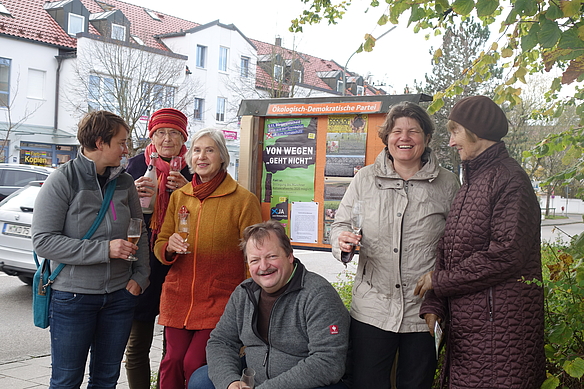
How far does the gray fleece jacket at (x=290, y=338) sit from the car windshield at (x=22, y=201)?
235 inches

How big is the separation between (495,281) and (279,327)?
3.99ft

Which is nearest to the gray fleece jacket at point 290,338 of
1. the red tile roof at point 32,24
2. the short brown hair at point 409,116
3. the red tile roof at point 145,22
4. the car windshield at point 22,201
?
the short brown hair at point 409,116

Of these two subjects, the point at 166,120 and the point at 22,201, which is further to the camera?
the point at 22,201

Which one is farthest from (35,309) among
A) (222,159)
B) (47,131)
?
(47,131)

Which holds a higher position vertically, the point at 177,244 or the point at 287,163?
the point at 287,163

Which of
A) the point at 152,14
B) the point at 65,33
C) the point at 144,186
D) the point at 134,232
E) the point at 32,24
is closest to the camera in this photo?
the point at 134,232

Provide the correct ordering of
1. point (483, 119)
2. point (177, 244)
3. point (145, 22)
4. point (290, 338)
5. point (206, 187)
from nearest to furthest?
point (483, 119) < point (290, 338) < point (177, 244) < point (206, 187) < point (145, 22)

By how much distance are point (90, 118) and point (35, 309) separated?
1161 millimetres

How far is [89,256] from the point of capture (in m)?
3.23

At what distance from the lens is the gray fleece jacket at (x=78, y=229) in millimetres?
3203

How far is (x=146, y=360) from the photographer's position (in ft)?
13.6

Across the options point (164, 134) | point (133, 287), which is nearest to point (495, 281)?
point (133, 287)

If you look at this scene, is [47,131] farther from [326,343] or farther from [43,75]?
[326,343]

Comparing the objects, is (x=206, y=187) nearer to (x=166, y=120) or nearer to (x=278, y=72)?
(x=166, y=120)
